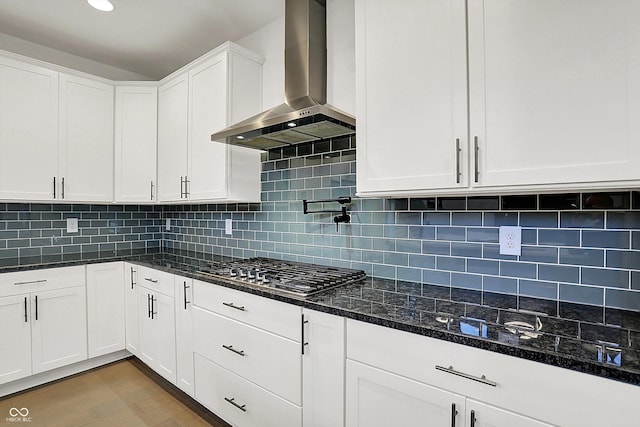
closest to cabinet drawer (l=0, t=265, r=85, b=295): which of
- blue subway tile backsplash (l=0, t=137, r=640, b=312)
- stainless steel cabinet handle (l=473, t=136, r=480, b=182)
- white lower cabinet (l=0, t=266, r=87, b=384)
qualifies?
white lower cabinet (l=0, t=266, r=87, b=384)

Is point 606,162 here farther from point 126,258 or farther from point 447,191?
point 126,258

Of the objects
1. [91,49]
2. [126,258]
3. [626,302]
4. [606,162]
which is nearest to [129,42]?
[91,49]

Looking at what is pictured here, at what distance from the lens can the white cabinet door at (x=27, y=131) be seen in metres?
2.50

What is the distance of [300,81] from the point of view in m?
2.17

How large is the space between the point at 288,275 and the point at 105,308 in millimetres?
1913

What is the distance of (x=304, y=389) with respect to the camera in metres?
1.56

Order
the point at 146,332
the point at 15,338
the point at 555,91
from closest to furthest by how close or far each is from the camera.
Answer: the point at 555,91 → the point at 15,338 → the point at 146,332

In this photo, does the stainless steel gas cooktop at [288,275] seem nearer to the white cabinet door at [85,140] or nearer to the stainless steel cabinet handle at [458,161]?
the stainless steel cabinet handle at [458,161]

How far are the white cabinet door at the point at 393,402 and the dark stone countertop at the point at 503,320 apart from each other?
7.8 inches

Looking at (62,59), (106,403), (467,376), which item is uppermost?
(62,59)

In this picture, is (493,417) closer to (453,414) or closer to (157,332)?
(453,414)

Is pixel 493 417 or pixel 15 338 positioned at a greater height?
pixel 493 417

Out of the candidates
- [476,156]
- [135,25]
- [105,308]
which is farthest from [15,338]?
[476,156]

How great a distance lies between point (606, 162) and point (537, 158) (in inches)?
7.4
